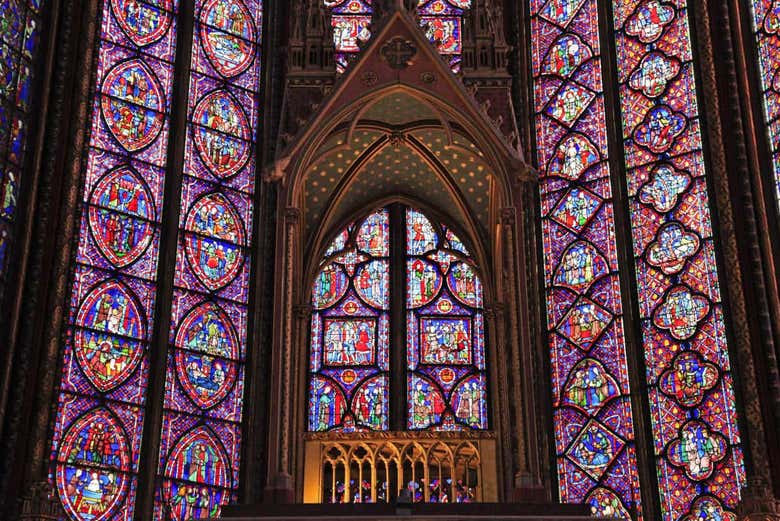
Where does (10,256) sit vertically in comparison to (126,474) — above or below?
above

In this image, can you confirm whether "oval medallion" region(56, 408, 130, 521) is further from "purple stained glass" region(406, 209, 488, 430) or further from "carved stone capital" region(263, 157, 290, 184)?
"purple stained glass" region(406, 209, 488, 430)

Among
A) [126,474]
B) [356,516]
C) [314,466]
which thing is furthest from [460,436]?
[126,474]

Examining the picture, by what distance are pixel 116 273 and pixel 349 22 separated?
4.39 meters

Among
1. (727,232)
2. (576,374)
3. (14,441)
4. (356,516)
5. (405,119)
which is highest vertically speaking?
(405,119)

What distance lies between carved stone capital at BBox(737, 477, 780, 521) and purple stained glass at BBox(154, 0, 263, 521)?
4.83 m

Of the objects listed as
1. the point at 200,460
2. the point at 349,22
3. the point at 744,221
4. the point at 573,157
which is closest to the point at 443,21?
the point at 349,22

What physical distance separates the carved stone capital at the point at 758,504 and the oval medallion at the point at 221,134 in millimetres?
6311

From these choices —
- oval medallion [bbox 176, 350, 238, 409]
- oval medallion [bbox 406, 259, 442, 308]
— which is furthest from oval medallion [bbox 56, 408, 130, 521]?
oval medallion [bbox 406, 259, 442, 308]

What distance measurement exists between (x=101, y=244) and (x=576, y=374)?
194 inches

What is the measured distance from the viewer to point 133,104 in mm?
13469

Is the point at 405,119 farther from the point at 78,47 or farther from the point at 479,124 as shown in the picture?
the point at 78,47

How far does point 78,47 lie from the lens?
509 inches

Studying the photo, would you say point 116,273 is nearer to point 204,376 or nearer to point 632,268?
point 204,376

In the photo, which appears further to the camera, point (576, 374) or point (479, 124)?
point (576, 374)
